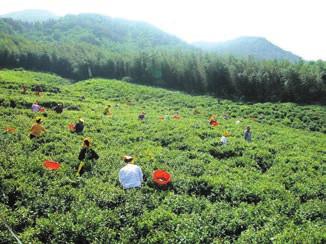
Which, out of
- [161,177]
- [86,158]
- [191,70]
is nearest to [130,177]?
[161,177]

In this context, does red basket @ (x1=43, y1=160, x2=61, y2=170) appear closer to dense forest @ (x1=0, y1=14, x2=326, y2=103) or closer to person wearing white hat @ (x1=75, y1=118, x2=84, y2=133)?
person wearing white hat @ (x1=75, y1=118, x2=84, y2=133)

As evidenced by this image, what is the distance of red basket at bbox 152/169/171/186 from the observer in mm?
16797

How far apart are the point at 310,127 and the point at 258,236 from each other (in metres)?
37.7

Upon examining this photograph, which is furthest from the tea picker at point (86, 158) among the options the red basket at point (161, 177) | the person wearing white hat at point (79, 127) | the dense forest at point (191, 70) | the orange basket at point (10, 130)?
the dense forest at point (191, 70)

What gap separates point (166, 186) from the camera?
662 inches

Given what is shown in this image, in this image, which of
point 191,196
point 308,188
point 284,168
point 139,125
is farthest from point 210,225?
point 139,125

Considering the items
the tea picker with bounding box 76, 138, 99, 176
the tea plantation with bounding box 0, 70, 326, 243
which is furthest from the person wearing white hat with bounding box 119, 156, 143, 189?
the tea picker with bounding box 76, 138, 99, 176

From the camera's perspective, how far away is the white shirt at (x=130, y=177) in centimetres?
1598

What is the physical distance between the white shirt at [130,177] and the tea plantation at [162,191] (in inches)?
15.7

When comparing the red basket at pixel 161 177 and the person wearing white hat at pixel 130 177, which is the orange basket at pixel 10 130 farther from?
the red basket at pixel 161 177

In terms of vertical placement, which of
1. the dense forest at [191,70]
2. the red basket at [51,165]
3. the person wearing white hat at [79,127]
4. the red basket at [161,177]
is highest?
the red basket at [161,177]

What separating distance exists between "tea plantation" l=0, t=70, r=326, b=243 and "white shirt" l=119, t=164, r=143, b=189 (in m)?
0.40

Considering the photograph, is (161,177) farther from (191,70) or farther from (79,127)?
(191,70)

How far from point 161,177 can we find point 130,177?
1.72m
